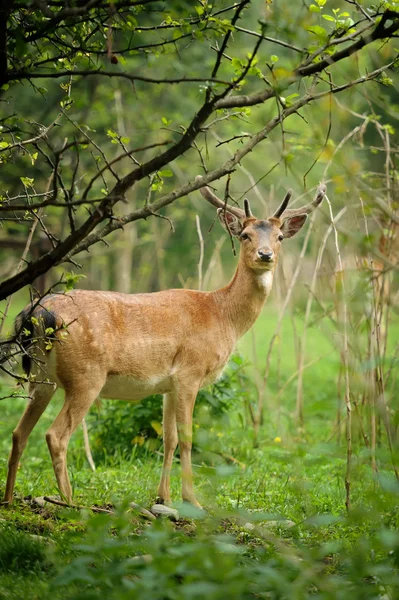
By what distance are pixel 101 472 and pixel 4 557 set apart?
9.42ft

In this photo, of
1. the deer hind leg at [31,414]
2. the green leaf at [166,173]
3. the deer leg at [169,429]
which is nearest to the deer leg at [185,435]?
the deer leg at [169,429]

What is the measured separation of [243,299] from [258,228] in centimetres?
63

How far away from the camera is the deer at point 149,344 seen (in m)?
5.77

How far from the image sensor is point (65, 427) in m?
5.79

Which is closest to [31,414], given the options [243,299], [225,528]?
[225,528]

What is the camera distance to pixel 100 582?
3.59 metres

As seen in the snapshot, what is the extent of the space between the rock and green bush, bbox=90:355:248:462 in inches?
77.2

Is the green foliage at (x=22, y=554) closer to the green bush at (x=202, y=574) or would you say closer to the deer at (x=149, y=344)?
the green bush at (x=202, y=574)

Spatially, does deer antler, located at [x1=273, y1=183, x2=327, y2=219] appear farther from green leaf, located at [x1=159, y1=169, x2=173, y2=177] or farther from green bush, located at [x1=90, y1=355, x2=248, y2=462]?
green leaf, located at [x1=159, y1=169, x2=173, y2=177]

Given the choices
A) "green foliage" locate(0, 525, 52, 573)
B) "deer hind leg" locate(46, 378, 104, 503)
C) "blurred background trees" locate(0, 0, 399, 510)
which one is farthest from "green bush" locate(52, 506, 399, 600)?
"deer hind leg" locate(46, 378, 104, 503)

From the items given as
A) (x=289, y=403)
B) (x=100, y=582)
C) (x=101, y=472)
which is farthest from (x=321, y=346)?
(x=100, y=582)

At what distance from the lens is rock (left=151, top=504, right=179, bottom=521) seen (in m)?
5.58

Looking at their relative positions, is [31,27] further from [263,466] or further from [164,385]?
[263,466]

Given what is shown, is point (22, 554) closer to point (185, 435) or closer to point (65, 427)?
point (65, 427)
